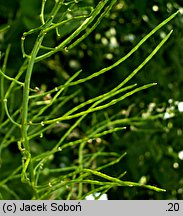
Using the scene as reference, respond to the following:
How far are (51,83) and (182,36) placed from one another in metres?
0.30

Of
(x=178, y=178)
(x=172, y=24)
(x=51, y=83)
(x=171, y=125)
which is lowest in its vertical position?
(x=178, y=178)

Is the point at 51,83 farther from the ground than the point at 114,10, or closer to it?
closer to it

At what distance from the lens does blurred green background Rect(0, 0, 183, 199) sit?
116 cm

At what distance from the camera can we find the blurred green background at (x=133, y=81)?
1.16 metres

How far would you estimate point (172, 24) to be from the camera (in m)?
1.12

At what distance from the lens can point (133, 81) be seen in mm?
1158
